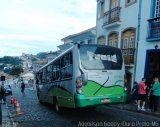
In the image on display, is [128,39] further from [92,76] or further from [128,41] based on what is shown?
[92,76]

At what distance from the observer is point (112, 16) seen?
24719 mm

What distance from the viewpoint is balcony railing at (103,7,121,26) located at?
23.8 metres

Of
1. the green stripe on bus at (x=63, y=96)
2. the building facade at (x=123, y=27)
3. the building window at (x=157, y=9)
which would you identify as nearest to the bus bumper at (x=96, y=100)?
the green stripe on bus at (x=63, y=96)

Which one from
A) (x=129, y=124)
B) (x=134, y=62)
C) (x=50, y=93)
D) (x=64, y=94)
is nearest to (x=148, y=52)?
(x=134, y=62)

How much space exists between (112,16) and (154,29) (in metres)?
6.22

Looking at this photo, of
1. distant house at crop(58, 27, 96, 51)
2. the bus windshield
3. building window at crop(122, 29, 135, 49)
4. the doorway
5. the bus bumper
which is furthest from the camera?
distant house at crop(58, 27, 96, 51)

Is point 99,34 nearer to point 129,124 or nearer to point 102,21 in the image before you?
point 102,21

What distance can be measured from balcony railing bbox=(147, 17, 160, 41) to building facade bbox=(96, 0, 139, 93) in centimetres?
196

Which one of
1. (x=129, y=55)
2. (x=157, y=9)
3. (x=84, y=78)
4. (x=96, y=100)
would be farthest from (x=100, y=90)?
(x=129, y=55)

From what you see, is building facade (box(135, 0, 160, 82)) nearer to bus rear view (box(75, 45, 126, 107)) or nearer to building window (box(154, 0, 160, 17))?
building window (box(154, 0, 160, 17))

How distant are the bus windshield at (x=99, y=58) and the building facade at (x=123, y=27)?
8719mm

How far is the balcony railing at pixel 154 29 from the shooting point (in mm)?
18609

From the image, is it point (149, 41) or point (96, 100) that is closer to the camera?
point (96, 100)

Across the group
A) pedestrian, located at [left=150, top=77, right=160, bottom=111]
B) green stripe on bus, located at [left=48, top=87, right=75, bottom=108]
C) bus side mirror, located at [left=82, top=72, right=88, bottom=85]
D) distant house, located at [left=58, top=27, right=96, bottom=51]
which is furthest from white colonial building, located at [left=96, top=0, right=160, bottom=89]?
bus side mirror, located at [left=82, top=72, right=88, bottom=85]
